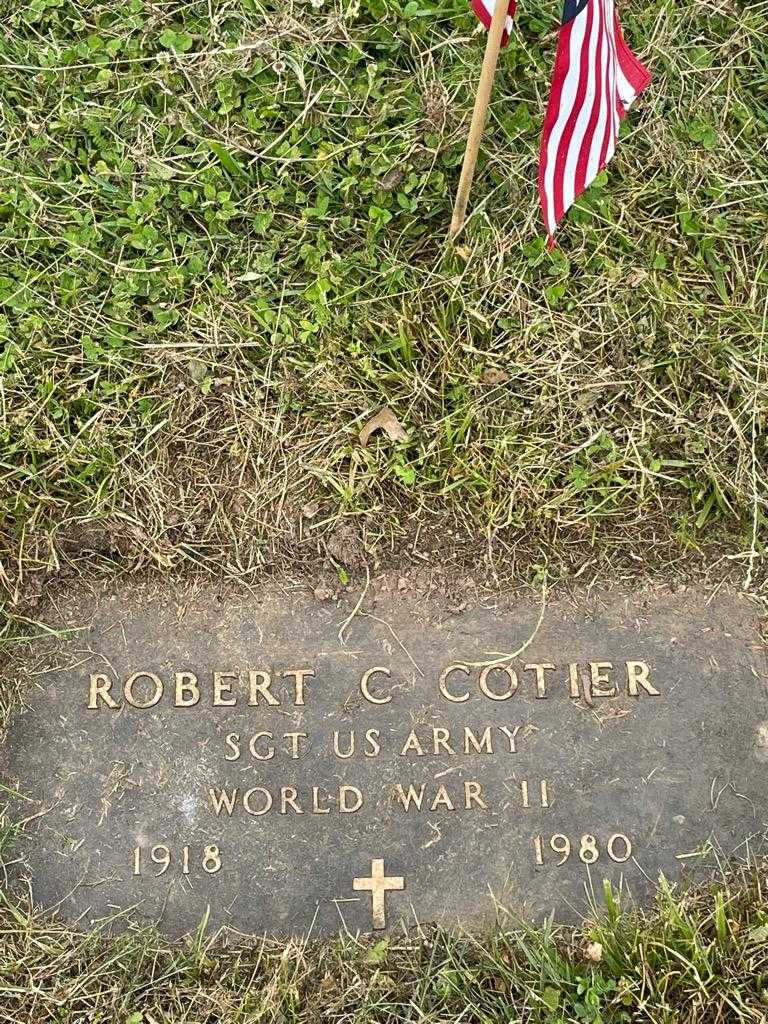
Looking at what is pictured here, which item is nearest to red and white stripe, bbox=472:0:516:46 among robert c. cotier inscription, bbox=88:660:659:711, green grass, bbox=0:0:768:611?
green grass, bbox=0:0:768:611

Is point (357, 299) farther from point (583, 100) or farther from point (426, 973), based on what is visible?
point (426, 973)

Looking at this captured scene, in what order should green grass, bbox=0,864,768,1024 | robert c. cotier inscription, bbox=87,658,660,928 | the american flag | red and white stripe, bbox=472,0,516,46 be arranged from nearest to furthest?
the american flag → red and white stripe, bbox=472,0,516,46 → green grass, bbox=0,864,768,1024 → robert c. cotier inscription, bbox=87,658,660,928

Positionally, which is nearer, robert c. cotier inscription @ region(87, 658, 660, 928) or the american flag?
the american flag

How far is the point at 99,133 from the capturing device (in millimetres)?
2709

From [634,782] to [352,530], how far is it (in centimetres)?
103

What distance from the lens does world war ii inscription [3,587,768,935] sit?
92.0 inches

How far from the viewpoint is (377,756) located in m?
2.39

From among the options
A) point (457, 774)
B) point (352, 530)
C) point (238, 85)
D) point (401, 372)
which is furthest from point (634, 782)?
point (238, 85)

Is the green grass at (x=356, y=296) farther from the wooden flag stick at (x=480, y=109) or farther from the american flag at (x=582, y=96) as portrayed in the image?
the american flag at (x=582, y=96)

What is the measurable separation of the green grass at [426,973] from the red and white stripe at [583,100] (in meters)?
1.83

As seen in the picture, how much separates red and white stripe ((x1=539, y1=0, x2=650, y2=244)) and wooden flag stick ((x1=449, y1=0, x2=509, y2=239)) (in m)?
0.15

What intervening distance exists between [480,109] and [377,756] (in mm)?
1716

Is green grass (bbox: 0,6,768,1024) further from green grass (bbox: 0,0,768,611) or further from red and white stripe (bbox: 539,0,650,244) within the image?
red and white stripe (bbox: 539,0,650,244)

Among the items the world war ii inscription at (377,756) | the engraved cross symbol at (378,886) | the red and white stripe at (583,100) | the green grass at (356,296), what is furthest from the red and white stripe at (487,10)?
the engraved cross symbol at (378,886)
